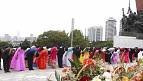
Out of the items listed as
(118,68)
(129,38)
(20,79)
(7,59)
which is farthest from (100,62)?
(129,38)

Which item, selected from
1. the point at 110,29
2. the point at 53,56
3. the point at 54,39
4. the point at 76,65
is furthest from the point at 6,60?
the point at 110,29

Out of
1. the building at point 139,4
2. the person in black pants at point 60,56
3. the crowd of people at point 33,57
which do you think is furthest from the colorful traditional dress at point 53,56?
the building at point 139,4

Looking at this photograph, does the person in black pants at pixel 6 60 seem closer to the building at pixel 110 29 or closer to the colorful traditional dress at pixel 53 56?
the colorful traditional dress at pixel 53 56

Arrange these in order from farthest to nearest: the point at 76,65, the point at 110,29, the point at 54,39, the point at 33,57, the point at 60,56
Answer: the point at 110,29 < the point at 54,39 < the point at 60,56 < the point at 33,57 < the point at 76,65

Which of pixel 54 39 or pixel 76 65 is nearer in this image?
pixel 76 65

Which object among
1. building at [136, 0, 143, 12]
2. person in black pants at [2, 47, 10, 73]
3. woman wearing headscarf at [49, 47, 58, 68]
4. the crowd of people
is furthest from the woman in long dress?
building at [136, 0, 143, 12]

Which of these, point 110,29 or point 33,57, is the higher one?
point 110,29

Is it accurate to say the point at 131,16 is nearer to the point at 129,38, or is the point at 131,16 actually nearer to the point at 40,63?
the point at 129,38

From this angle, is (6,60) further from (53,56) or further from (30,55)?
(53,56)

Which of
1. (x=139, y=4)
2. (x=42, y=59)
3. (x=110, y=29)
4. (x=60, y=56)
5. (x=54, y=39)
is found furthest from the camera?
(x=110, y=29)

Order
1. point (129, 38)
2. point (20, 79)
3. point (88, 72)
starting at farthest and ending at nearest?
point (129, 38), point (20, 79), point (88, 72)

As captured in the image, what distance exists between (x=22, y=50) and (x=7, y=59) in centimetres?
69

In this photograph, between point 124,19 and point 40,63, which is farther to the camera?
point 124,19

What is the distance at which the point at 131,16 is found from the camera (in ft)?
98.4
